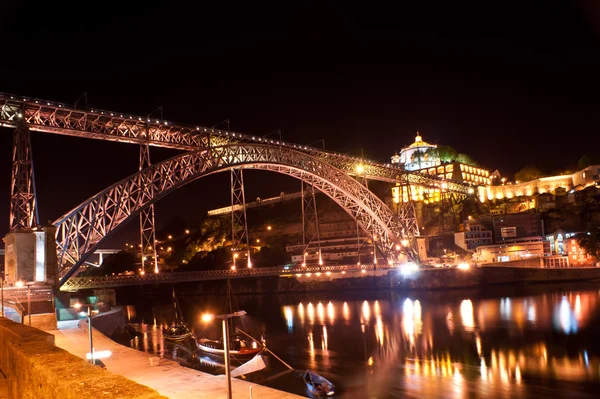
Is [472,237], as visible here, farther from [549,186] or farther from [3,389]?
[3,389]

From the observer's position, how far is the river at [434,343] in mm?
16328

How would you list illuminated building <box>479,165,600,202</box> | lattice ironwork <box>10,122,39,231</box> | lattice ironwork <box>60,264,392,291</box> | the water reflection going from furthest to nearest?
illuminated building <box>479,165,600,202</box>, lattice ironwork <box>60,264,392,291</box>, lattice ironwork <box>10,122,39,231</box>, the water reflection

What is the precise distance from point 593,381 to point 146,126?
74.9 ft

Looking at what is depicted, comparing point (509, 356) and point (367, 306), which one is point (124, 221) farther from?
point (367, 306)

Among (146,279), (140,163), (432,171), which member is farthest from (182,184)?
(432,171)

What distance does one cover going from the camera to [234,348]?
19984 millimetres

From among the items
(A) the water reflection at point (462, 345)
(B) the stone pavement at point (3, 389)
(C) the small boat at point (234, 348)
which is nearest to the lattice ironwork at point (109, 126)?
(C) the small boat at point (234, 348)

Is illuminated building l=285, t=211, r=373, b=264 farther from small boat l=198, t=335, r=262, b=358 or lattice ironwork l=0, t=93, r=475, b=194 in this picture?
small boat l=198, t=335, r=262, b=358

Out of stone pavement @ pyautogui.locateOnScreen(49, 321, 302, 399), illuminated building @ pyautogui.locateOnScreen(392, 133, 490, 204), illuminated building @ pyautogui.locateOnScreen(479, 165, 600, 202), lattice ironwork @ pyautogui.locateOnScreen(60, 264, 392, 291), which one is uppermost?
illuminated building @ pyautogui.locateOnScreen(392, 133, 490, 204)

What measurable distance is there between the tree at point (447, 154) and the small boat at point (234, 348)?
7398 cm

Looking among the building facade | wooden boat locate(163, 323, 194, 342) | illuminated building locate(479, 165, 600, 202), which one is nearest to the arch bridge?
wooden boat locate(163, 323, 194, 342)

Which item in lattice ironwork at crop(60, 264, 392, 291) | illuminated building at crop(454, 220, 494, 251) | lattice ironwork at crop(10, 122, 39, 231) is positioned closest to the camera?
lattice ironwork at crop(10, 122, 39, 231)

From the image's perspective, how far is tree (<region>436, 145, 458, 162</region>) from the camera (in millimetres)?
88000

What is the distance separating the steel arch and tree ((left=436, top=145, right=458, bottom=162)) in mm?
47171
